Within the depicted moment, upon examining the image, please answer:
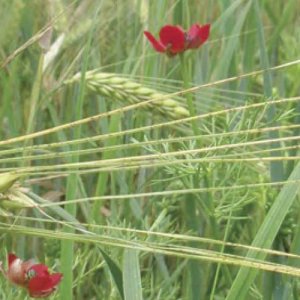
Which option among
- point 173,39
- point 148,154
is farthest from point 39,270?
point 148,154

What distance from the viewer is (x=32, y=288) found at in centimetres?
106

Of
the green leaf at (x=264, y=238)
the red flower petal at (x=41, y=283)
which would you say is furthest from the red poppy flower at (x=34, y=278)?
the green leaf at (x=264, y=238)

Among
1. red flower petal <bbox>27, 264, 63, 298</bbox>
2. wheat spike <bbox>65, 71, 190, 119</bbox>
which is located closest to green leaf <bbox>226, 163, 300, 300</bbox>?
red flower petal <bbox>27, 264, 63, 298</bbox>

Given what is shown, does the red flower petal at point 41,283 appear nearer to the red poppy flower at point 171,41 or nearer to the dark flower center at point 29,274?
the dark flower center at point 29,274

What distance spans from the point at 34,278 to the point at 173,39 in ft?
1.19

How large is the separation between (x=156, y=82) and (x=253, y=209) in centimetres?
25

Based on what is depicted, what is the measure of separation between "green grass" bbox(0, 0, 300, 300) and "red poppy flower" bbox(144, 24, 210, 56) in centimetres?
5

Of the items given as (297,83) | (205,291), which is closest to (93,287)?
(205,291)

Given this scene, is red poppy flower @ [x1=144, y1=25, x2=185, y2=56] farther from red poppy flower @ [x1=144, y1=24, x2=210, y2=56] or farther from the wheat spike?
the wheat spike

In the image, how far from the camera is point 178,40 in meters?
1.23

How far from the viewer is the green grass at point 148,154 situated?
1120 millimetres

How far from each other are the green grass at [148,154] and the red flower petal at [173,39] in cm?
5

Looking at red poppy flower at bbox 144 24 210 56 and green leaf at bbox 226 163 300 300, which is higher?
red poppy flower at bbox 144 24 210 56

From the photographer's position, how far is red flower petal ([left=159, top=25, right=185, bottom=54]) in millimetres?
1216
